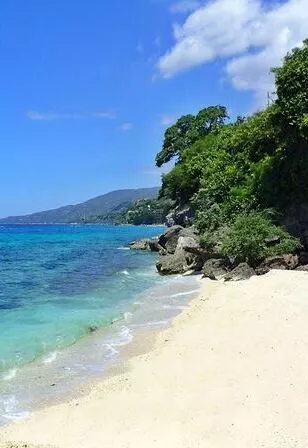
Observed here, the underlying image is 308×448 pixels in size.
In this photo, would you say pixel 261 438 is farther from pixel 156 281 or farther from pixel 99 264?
pixel 99 264

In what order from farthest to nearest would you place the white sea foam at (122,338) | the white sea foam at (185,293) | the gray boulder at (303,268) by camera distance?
the gray boulder at (303,268) → the white sea foam at (185,293) → the white sea foam at (122,338)

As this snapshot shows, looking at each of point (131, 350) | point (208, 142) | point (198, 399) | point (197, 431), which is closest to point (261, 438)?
point (197, 431)

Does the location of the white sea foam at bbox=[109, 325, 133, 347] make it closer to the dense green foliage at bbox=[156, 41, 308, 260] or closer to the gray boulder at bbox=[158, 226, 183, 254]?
the dense green foliage at bbox=[156, 41, 308, 260]

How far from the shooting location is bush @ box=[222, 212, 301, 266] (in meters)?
26.0

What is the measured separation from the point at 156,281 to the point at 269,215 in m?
7.56

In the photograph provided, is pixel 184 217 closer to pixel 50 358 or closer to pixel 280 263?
pixel 280 263

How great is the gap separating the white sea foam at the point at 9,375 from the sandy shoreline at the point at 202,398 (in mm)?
2521

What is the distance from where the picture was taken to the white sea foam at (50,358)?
1357 cm

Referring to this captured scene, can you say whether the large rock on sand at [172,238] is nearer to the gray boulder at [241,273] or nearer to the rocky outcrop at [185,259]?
the rocky outcrop at [185,259]

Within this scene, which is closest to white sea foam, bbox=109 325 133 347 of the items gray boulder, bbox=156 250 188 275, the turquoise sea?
the turquoise sea

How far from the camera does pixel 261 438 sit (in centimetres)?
771

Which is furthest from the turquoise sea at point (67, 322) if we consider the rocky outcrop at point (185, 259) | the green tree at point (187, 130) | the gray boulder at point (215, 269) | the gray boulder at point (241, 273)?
the green tree at point (187, 130)

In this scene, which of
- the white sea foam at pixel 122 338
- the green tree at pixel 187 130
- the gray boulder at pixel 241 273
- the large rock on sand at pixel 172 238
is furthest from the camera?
the green tree at pixel 187 130

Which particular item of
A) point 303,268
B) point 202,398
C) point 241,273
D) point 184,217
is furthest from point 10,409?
point 184,217
